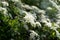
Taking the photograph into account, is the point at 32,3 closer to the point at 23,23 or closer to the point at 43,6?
the point at 43,6

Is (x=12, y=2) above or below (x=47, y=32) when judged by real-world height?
above

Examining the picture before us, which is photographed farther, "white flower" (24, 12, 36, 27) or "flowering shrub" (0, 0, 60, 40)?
"white flower" (24, 12, 36, 27)

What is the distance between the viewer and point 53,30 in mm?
4875

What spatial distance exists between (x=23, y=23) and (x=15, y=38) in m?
0.39

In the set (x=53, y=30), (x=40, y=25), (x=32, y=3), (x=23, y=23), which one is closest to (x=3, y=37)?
(x=23, y=23)

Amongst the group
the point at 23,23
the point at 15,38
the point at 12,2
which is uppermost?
the point at 12,2

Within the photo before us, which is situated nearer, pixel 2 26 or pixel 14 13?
pixel 2 26

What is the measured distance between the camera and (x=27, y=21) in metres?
4.59

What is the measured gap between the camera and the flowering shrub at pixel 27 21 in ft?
14.4

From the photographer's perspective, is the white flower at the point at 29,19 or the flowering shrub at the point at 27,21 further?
the white flower at the point at 29,19

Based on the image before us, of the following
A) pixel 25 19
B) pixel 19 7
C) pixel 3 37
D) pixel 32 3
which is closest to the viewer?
pixel 3 37

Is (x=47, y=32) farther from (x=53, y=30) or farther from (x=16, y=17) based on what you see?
(x=16, y=17)

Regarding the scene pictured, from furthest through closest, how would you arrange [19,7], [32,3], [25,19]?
1. [32,3]
2. [19,7]
3. [25,19]

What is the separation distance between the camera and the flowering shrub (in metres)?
4.38
